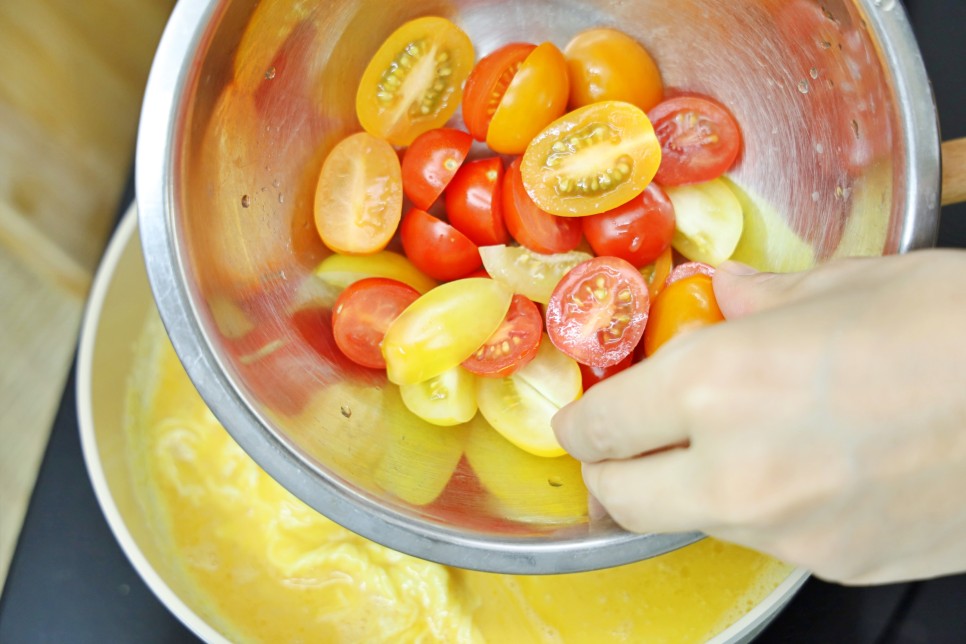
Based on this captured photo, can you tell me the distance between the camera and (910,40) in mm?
627

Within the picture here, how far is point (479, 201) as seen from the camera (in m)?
0.81

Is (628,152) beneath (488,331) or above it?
above

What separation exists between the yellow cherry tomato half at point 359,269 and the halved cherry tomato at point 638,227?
0.69ft

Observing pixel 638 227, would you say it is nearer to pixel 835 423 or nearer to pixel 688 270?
pixel 688 270

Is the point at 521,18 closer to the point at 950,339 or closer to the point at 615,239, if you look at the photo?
the point at 615,239

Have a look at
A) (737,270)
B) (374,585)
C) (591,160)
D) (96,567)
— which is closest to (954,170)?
(737,270)

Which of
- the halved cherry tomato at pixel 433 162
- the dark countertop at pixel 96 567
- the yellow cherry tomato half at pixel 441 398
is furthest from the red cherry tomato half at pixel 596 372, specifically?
the dark countertop at pixel 96 567

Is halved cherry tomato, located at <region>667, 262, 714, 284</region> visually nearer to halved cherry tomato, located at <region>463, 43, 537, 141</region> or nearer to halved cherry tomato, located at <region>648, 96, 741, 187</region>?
halved cherry tomato, located at <region>648, 96, 741, 187</region>

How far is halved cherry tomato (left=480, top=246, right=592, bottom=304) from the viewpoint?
80cm

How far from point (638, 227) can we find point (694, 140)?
12cm

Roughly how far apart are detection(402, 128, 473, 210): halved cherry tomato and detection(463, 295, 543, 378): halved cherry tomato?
0.51 feet

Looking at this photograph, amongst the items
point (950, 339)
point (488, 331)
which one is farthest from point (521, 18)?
point (950, 339)

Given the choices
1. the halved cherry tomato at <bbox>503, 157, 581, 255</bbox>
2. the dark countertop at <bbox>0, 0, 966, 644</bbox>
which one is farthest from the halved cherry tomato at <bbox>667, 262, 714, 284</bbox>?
the dark countertop at <bbox>0, 0, 966, 644</bbox>

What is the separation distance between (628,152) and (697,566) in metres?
0.48
